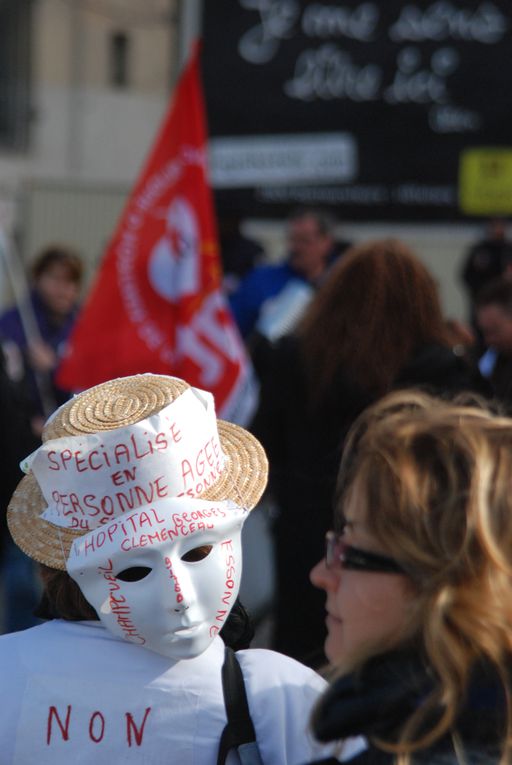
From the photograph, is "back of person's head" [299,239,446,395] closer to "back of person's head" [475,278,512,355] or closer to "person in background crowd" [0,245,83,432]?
"back of person's head" [475,278,512,355]

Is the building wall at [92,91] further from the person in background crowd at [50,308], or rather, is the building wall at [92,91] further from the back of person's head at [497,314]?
the back of person's head at [497,314]

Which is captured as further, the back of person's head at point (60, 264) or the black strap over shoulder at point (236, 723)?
the back of person's head at point (60, 264)

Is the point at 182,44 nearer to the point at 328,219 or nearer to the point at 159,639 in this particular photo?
the point at 328,219

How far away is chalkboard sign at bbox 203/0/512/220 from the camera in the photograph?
6.27 meters

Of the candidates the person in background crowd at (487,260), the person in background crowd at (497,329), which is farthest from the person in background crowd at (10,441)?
the person in background crowd at (487,260)

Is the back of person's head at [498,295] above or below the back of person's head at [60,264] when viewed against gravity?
above

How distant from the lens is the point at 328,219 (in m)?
6.26

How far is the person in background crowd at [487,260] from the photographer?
23.0 feet

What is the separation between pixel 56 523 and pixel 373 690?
0.75 meters

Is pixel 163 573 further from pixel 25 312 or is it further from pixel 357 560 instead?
pixel 25 312

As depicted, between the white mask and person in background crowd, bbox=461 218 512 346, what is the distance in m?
5.19

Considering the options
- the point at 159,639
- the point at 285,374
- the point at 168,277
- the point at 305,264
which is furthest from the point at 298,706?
the point at 305,264

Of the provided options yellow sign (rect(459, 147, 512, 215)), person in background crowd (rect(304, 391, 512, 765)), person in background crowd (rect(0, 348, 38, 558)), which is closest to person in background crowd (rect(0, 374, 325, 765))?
person in background crowd (rect(304, 391, 512, 765))

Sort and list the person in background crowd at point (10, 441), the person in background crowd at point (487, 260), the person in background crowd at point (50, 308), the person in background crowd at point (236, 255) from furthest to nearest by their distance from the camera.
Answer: the person in background crowd at point (487, 260) < the person in background crowd at point (236, 255) < the person in background crowd at point (50, 308) < the person in background crowd at point (10, 441)
